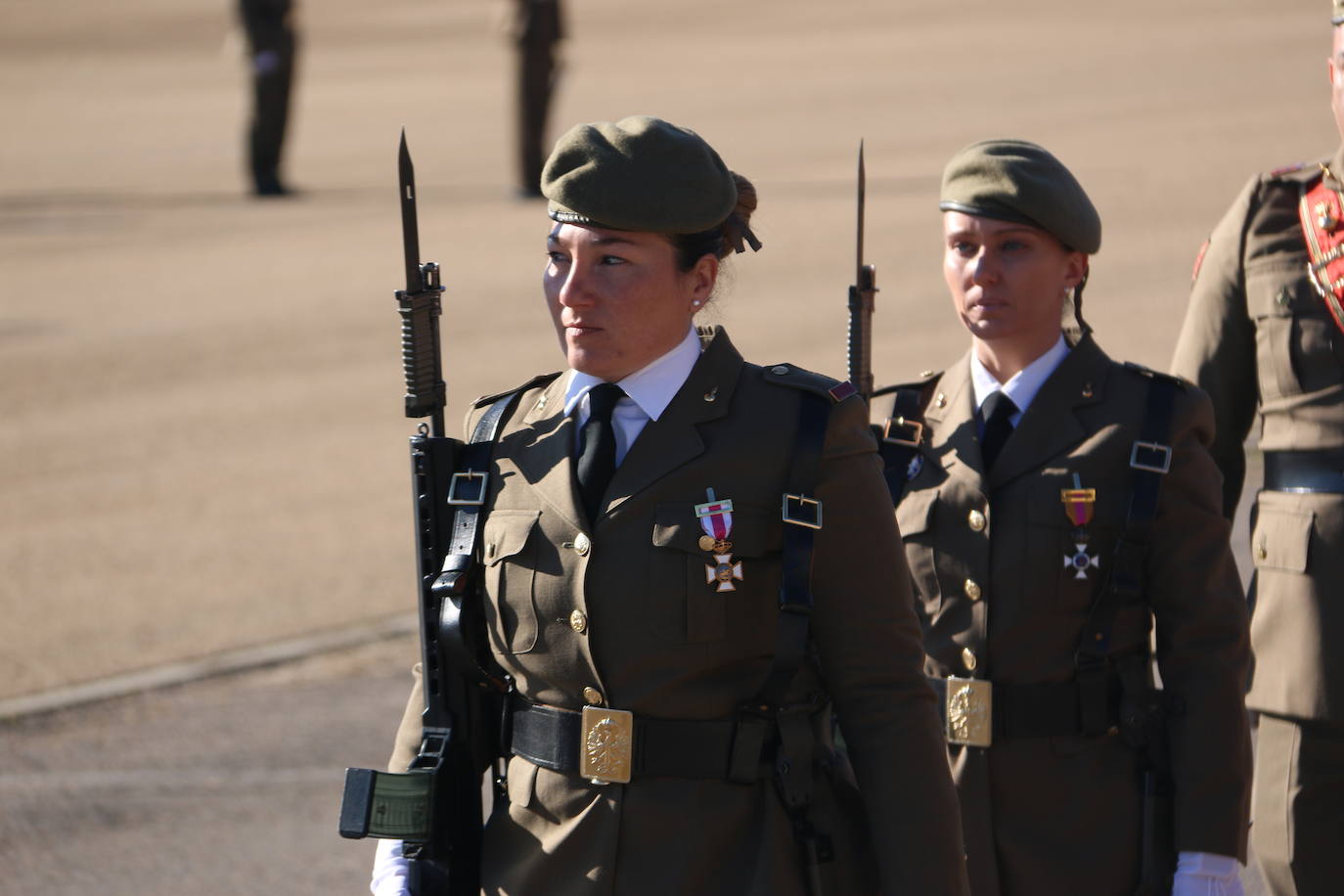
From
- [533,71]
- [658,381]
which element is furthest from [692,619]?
[533,71]

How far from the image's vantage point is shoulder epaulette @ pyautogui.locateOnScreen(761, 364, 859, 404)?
9.78 feet

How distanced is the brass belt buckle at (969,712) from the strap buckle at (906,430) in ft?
1.65

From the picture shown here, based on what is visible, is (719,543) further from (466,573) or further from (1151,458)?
(1151,458)

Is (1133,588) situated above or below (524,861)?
above

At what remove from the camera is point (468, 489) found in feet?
10.2

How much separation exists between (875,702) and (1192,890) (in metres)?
1.01

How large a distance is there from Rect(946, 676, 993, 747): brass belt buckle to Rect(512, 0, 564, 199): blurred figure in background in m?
16.8

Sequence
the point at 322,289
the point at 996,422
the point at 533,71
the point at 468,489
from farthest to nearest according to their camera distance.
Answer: the point at 533,71 → the point at 322,289 → the point at 996,422 → the point at 468,489

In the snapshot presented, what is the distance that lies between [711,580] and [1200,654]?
3.94 feet

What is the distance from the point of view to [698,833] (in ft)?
9.49

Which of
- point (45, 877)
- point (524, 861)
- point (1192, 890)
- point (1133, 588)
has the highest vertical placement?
point (1133, 588)

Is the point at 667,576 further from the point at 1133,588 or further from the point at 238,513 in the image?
the point at 238,513

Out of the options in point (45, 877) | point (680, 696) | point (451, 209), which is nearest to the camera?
point (680, 696)

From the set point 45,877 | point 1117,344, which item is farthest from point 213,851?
point 1117,344
